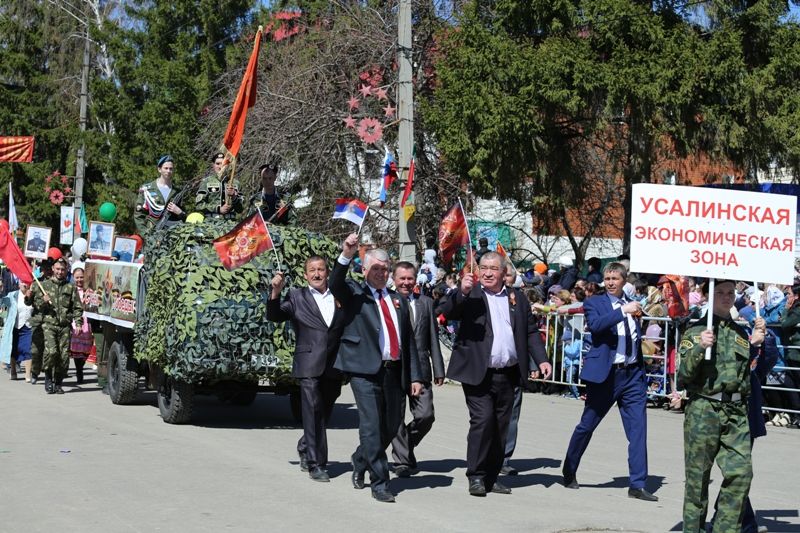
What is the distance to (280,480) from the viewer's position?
9.70 meters

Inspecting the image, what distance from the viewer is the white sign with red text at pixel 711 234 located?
24.6ft

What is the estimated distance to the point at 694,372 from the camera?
24.0ft

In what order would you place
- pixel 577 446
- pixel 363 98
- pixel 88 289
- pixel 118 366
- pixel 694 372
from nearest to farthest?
pixel 694 372 → pixel 577 446 → pixel 118 366 → pixel 88 289 → pixel 363 98

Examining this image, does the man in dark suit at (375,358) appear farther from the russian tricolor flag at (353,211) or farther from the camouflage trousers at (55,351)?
the camouflage trousers at (55,351)

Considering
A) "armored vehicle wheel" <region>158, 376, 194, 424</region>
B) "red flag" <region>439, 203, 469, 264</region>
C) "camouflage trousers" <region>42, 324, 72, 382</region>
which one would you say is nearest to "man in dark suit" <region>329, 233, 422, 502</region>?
"red flag" <region>439, 203, 469, 264</region>

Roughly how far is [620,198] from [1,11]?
2834 centimetres

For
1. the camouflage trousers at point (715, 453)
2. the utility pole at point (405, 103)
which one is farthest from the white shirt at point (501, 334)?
the utility pole at point (405, 103)

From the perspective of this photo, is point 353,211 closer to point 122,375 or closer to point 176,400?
point 176,400

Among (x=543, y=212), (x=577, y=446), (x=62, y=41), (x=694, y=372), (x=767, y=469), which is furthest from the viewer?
(x=62, y=41)

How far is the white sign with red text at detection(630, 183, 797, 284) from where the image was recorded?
7512 millimetres

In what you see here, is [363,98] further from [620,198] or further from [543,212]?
[620,198]

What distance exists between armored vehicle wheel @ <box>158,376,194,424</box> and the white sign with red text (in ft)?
21.3

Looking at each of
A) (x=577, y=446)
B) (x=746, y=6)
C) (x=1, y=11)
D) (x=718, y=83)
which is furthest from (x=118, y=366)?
(x=1, y=11)

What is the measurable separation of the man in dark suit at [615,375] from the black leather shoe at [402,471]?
4.50 ft
